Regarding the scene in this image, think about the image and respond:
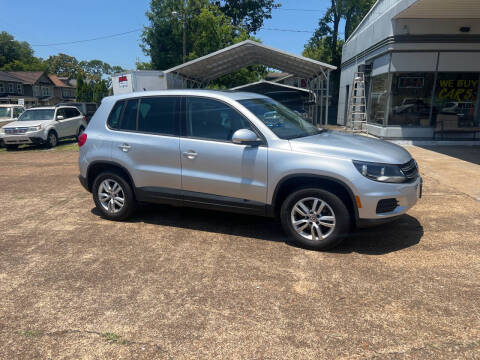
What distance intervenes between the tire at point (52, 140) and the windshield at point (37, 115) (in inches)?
29.6

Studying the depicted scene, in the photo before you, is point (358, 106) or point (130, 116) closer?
point (130, 116)

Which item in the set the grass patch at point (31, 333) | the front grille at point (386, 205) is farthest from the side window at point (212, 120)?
the grass patch at point (31, 333)

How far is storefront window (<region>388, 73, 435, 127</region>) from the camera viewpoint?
44.9ft

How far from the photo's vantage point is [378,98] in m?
15.2

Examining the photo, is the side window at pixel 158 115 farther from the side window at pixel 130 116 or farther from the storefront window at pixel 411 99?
the storefront window at pixel 411 99

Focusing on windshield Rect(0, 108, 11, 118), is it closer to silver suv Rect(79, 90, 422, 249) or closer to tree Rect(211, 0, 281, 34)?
silver suv Rect(79, 90, 422, 249)

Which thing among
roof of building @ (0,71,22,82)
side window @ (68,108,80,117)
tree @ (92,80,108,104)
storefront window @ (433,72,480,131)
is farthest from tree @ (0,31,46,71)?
storefront window @ (433,72,480,131)

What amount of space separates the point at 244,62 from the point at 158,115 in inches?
649

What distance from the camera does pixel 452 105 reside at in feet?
45.4

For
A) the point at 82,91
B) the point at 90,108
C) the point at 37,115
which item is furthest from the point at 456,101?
the point at 82,91

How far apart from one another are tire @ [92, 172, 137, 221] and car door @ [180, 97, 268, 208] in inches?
36.9

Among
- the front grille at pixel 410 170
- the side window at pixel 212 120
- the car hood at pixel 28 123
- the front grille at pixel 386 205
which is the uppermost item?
the side window at pixel 212 120

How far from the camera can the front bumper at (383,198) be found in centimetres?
395

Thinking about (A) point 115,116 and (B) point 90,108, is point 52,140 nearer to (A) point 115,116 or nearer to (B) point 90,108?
(B) point 90,108
